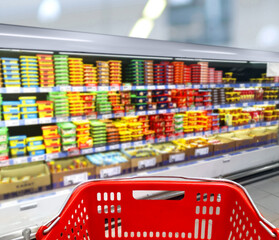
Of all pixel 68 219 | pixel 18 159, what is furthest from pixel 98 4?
pixel 18 159

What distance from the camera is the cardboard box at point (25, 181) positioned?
221 centimetres

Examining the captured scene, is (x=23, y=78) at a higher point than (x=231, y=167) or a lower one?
higher

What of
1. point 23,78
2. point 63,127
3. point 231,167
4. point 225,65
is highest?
point 225,65

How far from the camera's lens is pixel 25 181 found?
226cm

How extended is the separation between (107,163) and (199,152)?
1.31m

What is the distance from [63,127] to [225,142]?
2352 millimetres

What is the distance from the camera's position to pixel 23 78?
2.16 m

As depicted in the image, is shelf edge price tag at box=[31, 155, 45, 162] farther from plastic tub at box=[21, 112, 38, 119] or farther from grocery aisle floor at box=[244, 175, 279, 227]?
grocery aisle floor at box=[244, 175, 279, 227]

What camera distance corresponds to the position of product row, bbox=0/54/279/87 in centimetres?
216

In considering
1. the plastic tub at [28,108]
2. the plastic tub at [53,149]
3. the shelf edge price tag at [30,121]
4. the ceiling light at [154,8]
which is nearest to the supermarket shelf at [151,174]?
the plastic tub at [53,149]

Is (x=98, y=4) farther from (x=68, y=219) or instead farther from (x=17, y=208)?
(x=17, y=208)

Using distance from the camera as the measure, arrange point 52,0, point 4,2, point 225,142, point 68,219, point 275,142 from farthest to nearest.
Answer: point 275,142
point 225,142
point 52,0
point 4,2
point 68,219

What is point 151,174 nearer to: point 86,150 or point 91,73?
point 86,150

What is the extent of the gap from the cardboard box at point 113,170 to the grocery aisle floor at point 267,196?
156 centimetres
